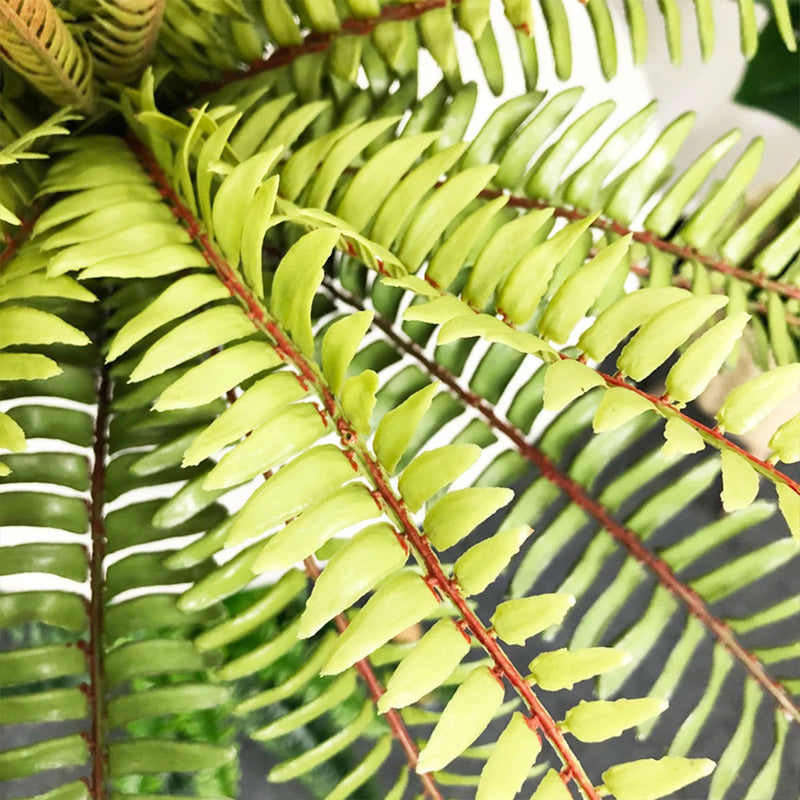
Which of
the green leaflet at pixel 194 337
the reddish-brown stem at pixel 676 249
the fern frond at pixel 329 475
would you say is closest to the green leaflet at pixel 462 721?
the fern frond at pixel 329 475

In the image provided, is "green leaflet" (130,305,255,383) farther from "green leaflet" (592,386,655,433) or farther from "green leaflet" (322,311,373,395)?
"green leaflet" (592,386,655,433)

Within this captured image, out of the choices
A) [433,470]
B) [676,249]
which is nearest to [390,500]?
[433,470]

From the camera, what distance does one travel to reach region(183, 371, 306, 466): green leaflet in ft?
1.12

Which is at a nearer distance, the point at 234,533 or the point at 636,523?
the point at 234,533

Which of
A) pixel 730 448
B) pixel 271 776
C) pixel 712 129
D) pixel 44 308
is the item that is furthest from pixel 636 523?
A: pixel 712 129

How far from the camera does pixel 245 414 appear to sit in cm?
35

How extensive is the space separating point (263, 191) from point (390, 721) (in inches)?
13.1

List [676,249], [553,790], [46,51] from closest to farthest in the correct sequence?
[553,790], [46,51], [676,249]

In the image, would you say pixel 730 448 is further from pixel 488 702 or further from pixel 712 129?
pixel 712 129

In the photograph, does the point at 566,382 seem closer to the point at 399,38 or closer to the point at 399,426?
the point at 399,426

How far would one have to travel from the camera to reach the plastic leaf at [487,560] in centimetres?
30

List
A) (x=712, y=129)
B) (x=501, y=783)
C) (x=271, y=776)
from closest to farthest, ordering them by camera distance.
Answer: (x=501, y=783) → (x=271, y=776) → (x=712, y=129)

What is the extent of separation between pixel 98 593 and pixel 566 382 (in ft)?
1.01

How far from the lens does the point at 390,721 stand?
47 centimetres
